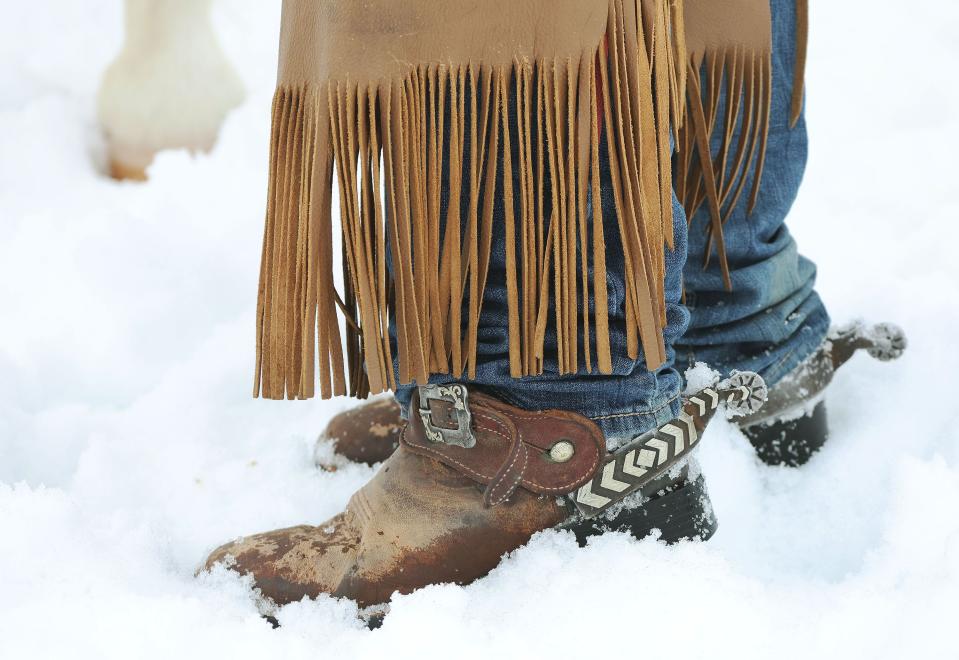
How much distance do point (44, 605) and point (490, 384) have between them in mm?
349

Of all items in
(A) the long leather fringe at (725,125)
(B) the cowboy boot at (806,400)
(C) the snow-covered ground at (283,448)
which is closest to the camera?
(C) the snow-covered ground at (283,448)

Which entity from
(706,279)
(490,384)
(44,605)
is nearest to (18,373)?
(44,605)

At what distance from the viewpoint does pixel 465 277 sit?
0.71 metres

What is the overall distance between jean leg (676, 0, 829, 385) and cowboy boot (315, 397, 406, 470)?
1.02 feet

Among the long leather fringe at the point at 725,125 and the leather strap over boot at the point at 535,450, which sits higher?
the long leather fringe at the point at 725,125

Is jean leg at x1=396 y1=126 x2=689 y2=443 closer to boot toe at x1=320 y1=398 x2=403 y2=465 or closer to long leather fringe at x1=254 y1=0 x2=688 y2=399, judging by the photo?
long leather fringe at x1=254 y1=0 x2=688 y2=399

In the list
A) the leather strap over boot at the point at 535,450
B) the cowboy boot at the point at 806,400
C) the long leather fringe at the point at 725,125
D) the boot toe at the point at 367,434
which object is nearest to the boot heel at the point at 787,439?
the cowboy boot at the point at 806,400

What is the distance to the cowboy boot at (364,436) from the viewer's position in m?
1.02

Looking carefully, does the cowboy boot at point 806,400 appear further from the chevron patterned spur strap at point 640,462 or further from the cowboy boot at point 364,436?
the cowboy boot at point 364,436

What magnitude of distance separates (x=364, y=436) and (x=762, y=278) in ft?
1.43

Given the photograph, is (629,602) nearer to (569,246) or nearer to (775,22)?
(569,246)

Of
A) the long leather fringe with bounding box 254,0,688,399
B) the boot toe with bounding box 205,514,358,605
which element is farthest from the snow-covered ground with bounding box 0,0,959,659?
the long leather fringe with bounding box 254,0,688,399

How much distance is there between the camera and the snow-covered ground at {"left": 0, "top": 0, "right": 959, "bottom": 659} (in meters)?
0.65

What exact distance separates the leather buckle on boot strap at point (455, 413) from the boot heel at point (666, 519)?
110 millimetres
